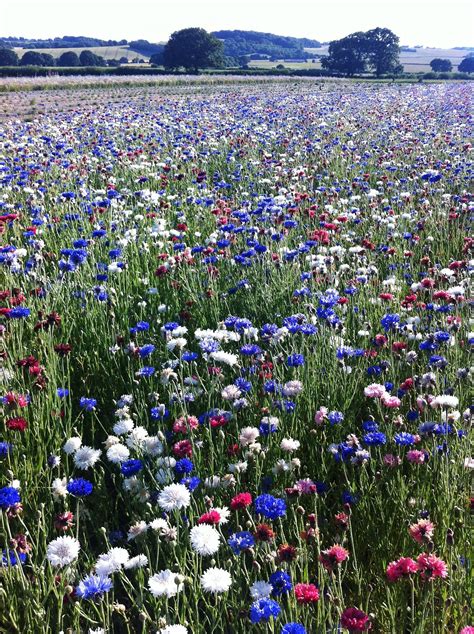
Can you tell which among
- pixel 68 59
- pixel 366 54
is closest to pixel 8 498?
pixel 366 54

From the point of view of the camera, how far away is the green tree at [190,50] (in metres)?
60.7

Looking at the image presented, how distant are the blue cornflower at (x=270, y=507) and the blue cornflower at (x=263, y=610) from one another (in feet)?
1.19

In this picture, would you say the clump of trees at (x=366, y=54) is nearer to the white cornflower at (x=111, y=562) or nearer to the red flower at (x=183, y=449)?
the red flower at (x=183, y=449)

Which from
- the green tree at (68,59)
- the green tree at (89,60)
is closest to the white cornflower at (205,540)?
the green tree at (89,60)

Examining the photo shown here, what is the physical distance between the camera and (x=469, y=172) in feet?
27.0

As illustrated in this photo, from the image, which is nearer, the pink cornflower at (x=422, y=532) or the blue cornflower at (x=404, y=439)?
the pink cornflower at (x=422, y=532)

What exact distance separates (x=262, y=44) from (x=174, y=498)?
581ft

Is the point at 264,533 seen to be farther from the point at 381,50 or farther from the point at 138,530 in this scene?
the point at 381,50

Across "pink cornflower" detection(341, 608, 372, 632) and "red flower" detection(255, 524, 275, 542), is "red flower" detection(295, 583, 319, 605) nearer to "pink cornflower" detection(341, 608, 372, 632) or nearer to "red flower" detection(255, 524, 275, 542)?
"pink cornflower" detection(341, 608, 372, 632)

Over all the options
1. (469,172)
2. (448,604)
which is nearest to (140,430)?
(448,604)

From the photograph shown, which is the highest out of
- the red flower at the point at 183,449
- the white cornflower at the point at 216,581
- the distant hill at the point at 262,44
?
the distant hill at the point at 262,44

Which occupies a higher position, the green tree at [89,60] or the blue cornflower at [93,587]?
the green tree at [89,60]

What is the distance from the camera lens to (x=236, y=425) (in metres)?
2.72

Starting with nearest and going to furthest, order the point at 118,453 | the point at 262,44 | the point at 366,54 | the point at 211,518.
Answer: the point at 211,518 → the point at 118,453 → the point at 366,54 → the point at 262,44
